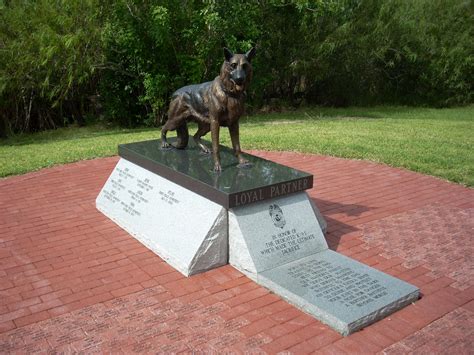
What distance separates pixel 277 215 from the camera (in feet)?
13.2

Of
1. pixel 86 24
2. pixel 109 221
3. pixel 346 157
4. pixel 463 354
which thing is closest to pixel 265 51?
pixel 86 24

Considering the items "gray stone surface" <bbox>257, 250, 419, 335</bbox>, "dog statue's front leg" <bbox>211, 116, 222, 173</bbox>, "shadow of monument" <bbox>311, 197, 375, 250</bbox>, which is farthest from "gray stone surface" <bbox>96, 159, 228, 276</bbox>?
"shadow of monument" <bbox>311, 197, 375, 250</bbox>

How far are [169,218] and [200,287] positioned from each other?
89 centimetres

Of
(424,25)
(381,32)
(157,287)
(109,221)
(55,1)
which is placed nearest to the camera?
(157,287)

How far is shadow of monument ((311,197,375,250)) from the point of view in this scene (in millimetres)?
4628

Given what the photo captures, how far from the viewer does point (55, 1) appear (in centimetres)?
1111

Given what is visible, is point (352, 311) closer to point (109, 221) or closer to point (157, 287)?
point (157, 287)

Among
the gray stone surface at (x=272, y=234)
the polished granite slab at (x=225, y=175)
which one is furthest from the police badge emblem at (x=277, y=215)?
the polished granite slab at (x=225, y=175)

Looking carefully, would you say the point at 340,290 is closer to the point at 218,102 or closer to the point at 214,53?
the point at 218,102

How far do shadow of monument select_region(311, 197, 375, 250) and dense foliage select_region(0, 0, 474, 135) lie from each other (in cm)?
692

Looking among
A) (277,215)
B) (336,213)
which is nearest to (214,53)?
(336,213)

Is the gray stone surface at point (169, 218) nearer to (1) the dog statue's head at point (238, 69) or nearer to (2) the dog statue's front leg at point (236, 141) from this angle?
(2) the dog statue's front leg at point (236, 141)

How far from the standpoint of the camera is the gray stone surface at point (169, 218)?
388cm

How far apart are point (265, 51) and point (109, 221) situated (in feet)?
35.2
